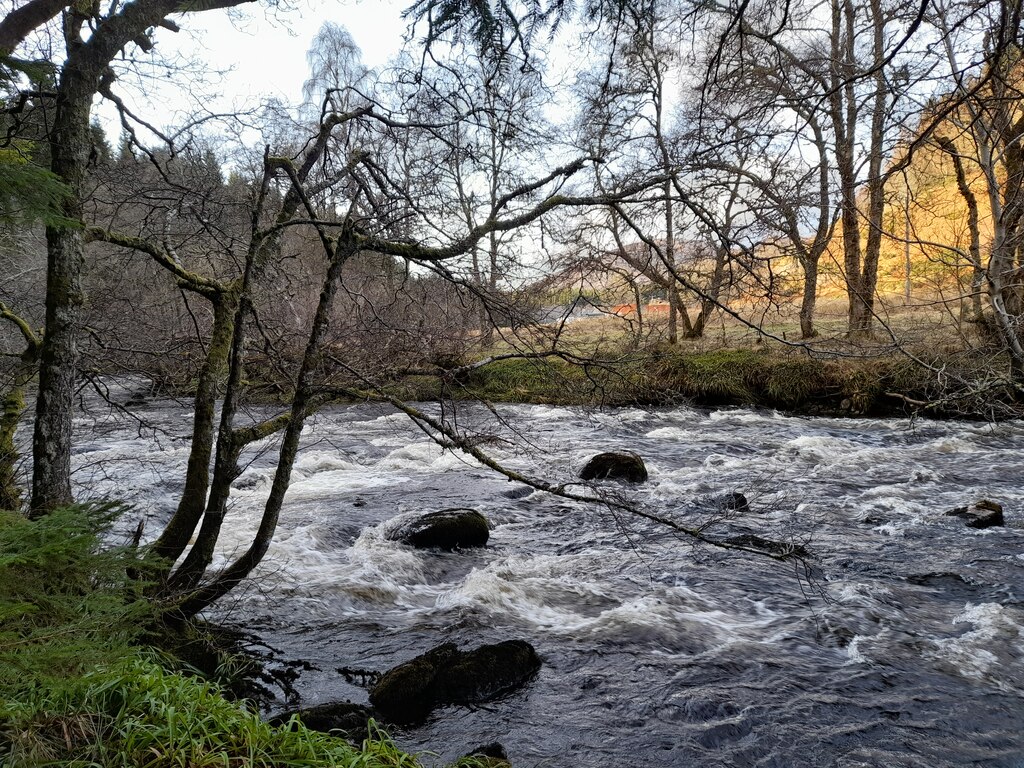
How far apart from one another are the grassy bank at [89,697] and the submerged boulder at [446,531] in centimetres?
395

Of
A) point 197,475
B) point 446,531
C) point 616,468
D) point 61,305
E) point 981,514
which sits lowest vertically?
point 446,531

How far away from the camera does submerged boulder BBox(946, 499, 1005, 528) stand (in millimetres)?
7113

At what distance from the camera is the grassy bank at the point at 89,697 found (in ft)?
7.48

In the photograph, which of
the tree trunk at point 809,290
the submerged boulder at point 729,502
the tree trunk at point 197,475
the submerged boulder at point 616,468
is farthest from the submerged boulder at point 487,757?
the submerged boulder at point 616,468

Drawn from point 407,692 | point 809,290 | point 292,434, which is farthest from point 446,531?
point 809,290

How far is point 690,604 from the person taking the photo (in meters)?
5.78

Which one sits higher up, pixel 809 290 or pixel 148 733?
pixel 809 290

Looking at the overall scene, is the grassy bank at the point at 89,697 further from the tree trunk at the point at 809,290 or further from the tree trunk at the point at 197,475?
the tree trunk at the point at 809,290

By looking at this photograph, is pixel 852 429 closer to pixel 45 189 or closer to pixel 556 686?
pixel 556 686

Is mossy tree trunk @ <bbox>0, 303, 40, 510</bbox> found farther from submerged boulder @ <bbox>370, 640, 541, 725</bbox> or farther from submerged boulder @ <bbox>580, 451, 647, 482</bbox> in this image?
submerged boulder @ <bbox>580, 451, 647, 482</bbox>

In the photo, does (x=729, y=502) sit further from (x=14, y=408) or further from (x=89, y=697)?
(x=14, y=408)

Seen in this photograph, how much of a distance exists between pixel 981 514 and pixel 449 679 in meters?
6.49

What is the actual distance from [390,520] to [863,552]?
544 cm

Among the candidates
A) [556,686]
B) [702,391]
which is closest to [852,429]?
[702,391]
